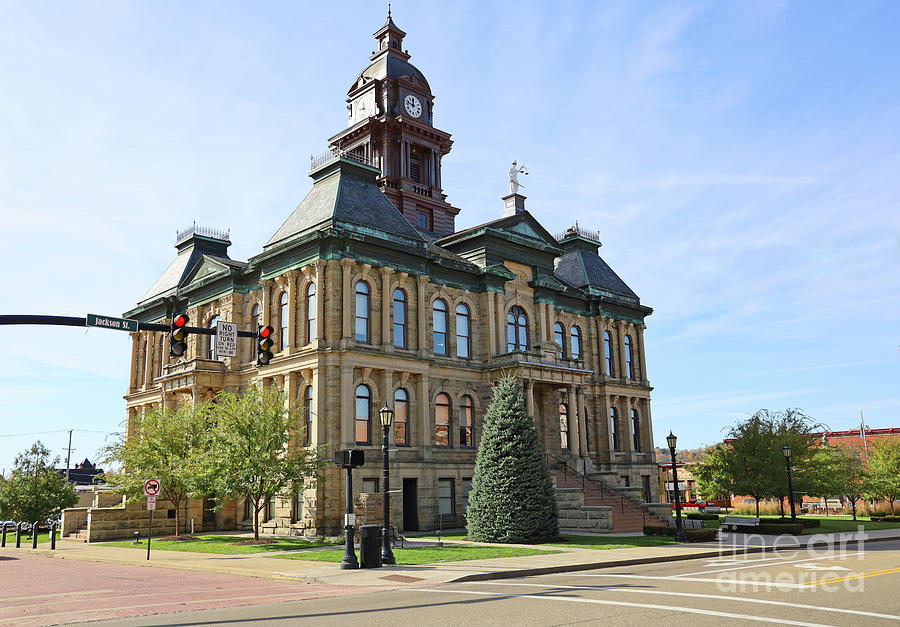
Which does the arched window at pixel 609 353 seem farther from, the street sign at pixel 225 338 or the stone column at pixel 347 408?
the street sign at pixel 225 338

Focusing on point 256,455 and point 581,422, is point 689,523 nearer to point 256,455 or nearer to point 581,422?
point 581,422

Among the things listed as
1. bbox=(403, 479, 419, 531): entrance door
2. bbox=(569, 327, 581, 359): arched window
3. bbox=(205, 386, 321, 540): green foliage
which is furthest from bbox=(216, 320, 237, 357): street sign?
bbox=(569, 327, 581, 359): arched window

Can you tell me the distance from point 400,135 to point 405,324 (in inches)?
761

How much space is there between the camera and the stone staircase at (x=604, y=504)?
34.4 m

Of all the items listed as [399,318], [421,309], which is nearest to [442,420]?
[399,318]

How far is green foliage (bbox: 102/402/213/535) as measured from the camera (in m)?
34.6

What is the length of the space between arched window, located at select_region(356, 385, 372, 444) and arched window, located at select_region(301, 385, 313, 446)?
2.31 m

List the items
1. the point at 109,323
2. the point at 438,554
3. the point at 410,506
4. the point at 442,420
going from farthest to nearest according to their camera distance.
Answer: the point at 442,420 → the point at 410,506 → the point at 438,554 → the point at 109,323

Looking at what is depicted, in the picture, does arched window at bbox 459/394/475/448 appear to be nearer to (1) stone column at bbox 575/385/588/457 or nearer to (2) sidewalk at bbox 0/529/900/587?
(1) stone column at bbox 575/385/588/457

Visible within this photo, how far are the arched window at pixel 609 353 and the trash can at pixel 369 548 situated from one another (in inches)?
1325

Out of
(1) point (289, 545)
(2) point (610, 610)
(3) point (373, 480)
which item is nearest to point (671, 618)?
(2) point (610, 610)

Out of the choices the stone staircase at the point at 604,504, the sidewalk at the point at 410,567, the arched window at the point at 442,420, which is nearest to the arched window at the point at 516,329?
the arched window at the point at 442,420

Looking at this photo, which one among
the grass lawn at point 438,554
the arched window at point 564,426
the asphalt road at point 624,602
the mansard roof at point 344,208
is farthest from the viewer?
the arched window at point 564,426

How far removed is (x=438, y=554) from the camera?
2402 cm
